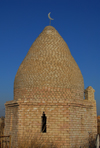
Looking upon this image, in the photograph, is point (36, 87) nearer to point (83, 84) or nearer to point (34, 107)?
point (34, 107)

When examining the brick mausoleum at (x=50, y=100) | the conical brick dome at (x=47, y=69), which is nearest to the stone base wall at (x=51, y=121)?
the brick mausoleum at (x=50, y=100)

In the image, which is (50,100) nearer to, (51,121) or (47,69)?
(51,121)

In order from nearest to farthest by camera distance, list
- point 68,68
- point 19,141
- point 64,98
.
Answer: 1. point 19,141
2. point 64,98
3. point 68,68

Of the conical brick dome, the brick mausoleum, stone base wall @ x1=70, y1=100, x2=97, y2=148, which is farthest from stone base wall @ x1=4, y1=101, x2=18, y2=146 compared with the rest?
stone base wall @ x1=70, y1=100, x2=97, y2=148

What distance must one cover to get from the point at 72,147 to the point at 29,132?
2313 millimetres

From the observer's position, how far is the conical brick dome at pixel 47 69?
1100cm

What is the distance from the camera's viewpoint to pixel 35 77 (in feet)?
36.5

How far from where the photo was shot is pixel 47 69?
1119cm

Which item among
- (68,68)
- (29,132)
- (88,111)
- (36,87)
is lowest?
(29,132)

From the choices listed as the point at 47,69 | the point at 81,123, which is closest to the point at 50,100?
the point at 47,69

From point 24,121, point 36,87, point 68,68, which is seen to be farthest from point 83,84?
point 24,121

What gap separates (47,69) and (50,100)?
176 centimetres

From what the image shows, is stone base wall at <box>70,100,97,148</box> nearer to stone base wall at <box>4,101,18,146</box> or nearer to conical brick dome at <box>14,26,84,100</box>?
conical brick dome at <box>14,26,84,100</box>

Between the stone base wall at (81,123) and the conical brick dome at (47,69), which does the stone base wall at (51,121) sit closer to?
the stone base wall at (81,123)
